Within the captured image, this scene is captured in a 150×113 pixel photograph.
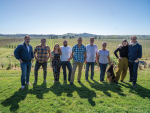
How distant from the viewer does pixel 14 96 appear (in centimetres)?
393

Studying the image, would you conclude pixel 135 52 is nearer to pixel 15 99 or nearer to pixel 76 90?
pixel 76 90

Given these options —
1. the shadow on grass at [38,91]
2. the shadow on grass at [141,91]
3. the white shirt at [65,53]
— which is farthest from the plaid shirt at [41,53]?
the shadow on grass at [141,91]

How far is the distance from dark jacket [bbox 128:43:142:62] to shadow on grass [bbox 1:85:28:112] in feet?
15.7

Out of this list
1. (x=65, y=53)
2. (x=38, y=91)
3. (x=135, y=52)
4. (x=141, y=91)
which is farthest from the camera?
(x=65, y=53)

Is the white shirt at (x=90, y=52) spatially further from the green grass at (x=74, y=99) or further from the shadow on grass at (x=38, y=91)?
the shadow on grass at (x=38, y=91)

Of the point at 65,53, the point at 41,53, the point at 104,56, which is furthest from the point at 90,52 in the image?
the point at 41,53

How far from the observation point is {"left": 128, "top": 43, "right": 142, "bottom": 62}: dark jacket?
4.91 meters

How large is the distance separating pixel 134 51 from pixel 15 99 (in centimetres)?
516

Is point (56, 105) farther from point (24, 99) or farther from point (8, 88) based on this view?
point (8, 88)

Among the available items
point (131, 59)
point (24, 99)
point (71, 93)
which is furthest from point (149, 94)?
point (24, 99)

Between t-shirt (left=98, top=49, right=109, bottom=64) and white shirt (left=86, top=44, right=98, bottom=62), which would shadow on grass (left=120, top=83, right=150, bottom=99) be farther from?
white shirt (left=86, top=44, right=98, bottom=62)

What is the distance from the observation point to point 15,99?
374 cm

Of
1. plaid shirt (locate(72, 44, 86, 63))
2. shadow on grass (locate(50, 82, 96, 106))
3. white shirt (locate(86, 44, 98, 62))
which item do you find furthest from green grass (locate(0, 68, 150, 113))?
white shirt (locate(86, 44, 98, 62))

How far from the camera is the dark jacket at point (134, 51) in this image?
4914 millimetres
